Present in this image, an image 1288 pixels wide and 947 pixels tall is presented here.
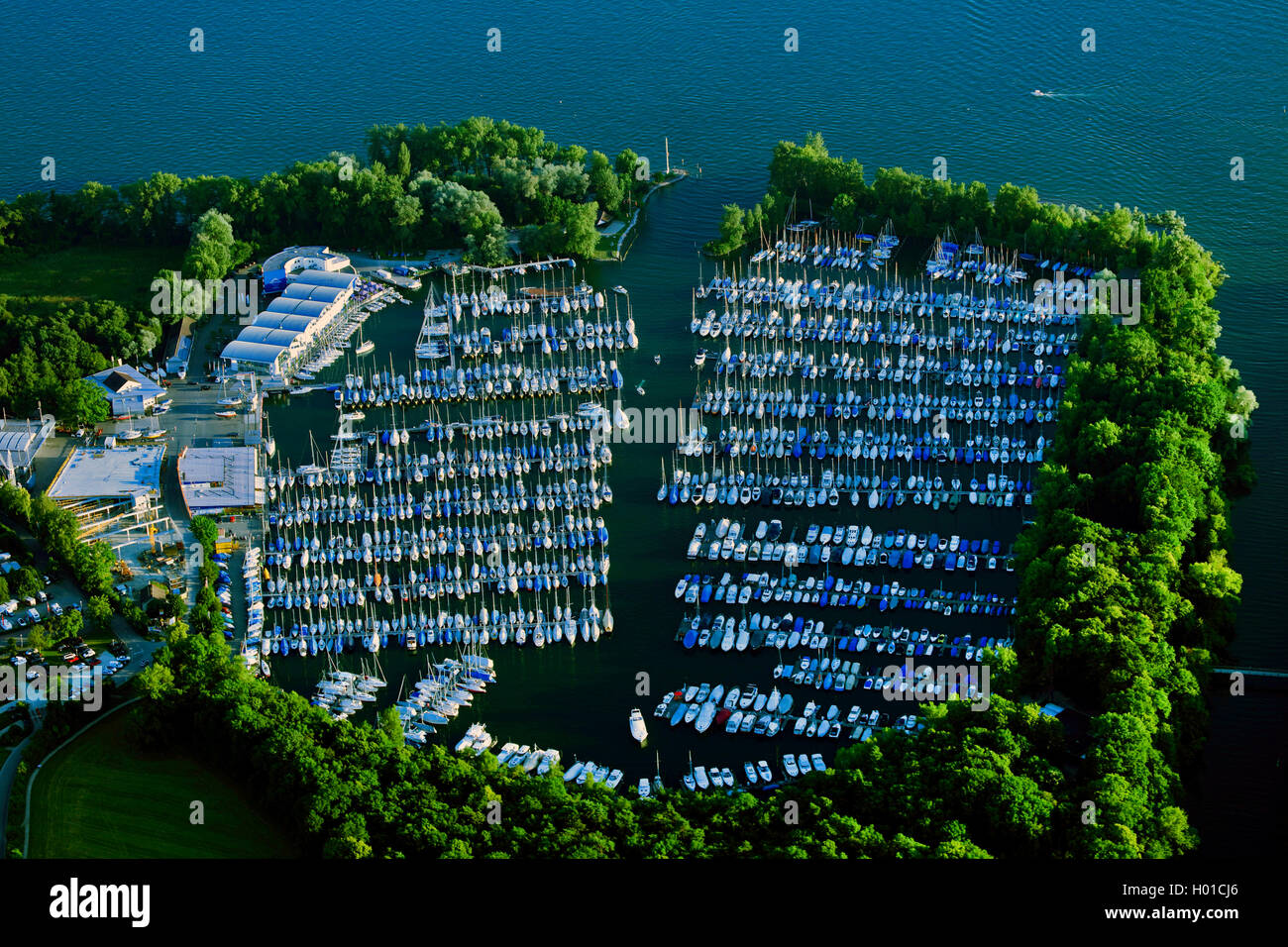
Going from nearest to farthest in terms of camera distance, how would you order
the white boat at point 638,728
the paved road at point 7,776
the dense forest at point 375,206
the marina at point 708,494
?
the paved road at point 7,776 → the white boat at point 638,728 → the marina at point 708,494 → the dense forest at point 375,206

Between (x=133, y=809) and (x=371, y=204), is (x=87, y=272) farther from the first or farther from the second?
(x=133, y=809)

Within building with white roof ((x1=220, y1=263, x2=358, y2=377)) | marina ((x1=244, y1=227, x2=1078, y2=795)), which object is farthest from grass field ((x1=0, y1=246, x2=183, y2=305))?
marina ((x1=244, y1=227, x2=1078, y2=795))

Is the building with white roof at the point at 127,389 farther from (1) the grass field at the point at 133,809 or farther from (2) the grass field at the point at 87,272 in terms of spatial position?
(1) the grass field at the point at 133,809

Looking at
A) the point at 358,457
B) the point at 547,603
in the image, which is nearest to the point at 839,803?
the point at 547,603

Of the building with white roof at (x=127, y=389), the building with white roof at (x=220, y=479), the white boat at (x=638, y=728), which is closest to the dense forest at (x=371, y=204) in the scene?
the building with white roof at (x=127, y=389)

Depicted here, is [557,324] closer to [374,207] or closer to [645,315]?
[645,315]
